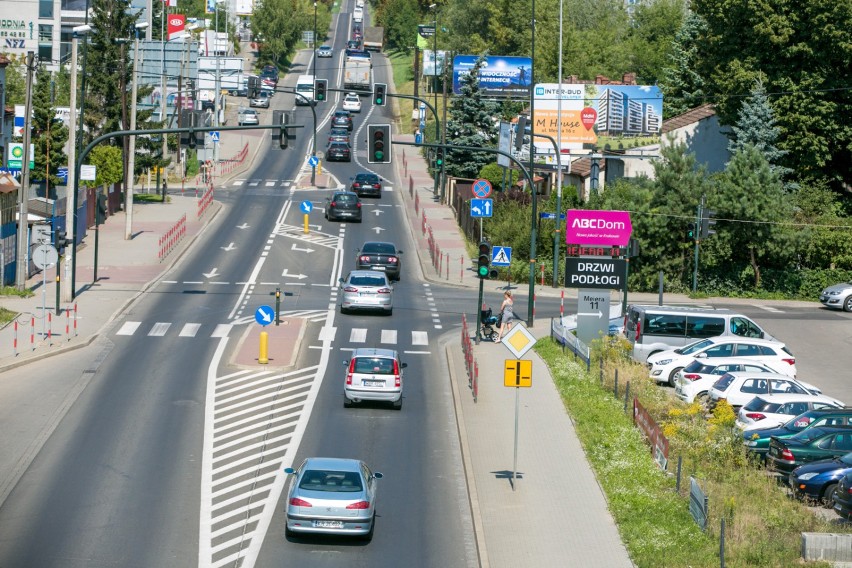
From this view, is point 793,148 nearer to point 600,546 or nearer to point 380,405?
point 380,405

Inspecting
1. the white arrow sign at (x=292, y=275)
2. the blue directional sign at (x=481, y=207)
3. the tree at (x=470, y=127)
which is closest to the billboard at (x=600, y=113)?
the tree at (x=470, y=127)

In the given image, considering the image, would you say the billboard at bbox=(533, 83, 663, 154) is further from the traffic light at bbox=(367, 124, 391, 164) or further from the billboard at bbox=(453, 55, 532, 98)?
the traffic light at bbox=(367, 124, 391, 164)

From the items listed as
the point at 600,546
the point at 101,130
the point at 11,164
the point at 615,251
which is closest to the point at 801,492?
the point at 600,546

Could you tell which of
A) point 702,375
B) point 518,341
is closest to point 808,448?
point 518,341

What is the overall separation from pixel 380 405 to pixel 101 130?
48.8 metres

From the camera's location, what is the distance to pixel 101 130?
256 ft

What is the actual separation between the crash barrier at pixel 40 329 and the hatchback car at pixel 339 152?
53.5 meters

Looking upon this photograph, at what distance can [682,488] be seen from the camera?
2670 cm

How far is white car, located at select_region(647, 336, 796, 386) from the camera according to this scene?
38.7 m

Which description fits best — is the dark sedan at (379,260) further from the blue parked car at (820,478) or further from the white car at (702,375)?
the blue parked car at (820,478)

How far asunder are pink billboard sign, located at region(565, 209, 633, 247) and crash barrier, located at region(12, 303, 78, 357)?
54.9ft

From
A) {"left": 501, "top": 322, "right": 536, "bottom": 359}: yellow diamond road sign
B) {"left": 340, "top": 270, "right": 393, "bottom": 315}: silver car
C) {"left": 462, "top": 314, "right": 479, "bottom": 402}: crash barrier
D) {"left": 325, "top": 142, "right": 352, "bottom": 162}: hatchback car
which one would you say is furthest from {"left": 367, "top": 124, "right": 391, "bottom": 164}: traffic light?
{"left": 325, "top": 142, "right": 352, "bottom": 162}: hatchback car

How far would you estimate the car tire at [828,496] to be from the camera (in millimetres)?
25081

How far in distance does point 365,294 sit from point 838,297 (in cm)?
2118
